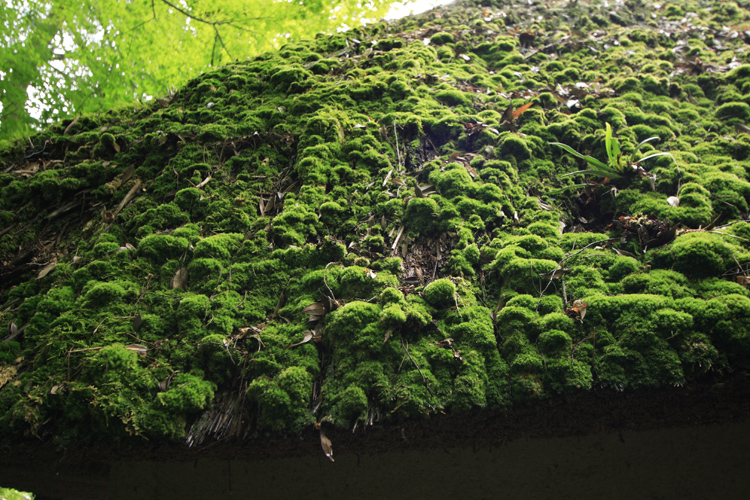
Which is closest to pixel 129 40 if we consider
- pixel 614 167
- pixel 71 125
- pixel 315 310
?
pixel 71 125

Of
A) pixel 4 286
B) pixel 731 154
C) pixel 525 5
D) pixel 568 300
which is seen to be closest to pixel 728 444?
pixel 568 300

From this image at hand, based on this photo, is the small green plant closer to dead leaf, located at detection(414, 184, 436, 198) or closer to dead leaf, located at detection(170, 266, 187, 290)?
dead leaf, located at detection(414, 184, 436, 198)

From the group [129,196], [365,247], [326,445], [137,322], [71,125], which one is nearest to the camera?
[326,445]

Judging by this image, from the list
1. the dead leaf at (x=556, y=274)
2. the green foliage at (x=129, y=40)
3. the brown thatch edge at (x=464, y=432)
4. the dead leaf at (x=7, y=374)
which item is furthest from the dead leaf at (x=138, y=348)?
the green foliage at (x=129, y=40)

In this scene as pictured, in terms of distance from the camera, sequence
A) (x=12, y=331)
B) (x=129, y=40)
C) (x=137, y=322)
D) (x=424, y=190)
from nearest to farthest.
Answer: (x=137, y=322) < (x=12, y=331) < (x=424, y=190) < (x=129, y=40)

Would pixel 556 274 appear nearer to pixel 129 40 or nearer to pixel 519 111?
pixel 519 111

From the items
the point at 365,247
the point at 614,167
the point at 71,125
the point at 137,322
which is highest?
the point at 71,125

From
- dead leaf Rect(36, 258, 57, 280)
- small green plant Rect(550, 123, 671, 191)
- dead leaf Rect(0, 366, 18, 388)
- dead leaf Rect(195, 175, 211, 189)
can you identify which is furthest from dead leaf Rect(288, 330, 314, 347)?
small green plant Rect(550, 123, 671, 191)

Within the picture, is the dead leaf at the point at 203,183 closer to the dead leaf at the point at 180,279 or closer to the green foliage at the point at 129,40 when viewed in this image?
the dead leaf at the point at 180,279

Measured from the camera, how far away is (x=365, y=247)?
7.18 feet

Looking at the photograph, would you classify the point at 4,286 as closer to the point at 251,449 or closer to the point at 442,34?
the point at 251,449

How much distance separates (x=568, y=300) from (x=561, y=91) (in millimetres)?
2622

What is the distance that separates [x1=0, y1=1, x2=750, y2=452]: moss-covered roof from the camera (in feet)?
5.08

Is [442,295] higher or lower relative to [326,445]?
higher
